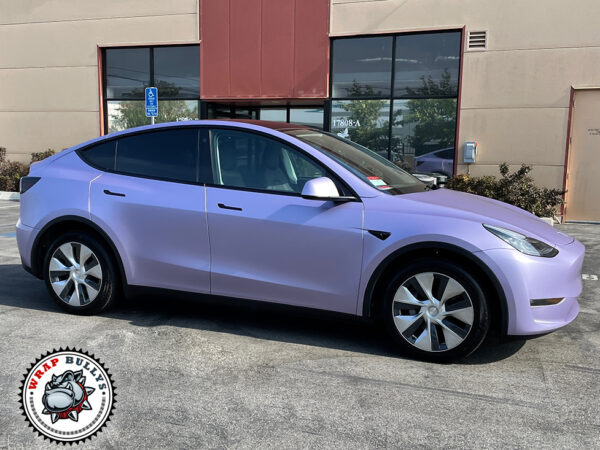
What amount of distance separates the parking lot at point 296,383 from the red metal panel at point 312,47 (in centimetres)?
921

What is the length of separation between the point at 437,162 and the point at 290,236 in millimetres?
9303

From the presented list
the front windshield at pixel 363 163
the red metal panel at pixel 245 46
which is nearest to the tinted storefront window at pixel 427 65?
the red metal panel at pixel 245 46

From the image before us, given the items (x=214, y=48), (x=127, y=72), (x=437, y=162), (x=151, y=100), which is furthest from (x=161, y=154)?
(x=127, y=72)

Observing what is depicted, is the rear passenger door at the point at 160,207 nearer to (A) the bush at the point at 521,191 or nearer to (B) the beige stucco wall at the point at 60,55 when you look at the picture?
(A) the bush at the point at 521,191

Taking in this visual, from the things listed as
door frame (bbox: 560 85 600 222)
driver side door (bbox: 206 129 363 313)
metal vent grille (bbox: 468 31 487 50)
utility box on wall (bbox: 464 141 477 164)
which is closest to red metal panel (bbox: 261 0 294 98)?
metal vent grille (bbox: 468 31 487 50)

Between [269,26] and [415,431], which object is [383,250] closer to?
[415,431]

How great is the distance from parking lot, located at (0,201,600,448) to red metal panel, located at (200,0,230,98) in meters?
9.83

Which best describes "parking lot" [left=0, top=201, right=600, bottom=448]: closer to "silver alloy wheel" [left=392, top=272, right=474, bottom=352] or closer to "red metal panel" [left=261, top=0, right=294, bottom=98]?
"silver alloy wheel" [left=392, top=272, right=474, bottom=352]

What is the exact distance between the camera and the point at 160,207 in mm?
4324

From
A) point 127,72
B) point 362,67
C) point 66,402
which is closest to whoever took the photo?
point 66,402

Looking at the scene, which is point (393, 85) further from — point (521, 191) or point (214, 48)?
point (214, 48)

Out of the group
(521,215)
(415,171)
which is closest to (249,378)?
(521,215)

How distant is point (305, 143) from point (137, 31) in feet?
39.1

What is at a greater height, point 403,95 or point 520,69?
point 520,69
